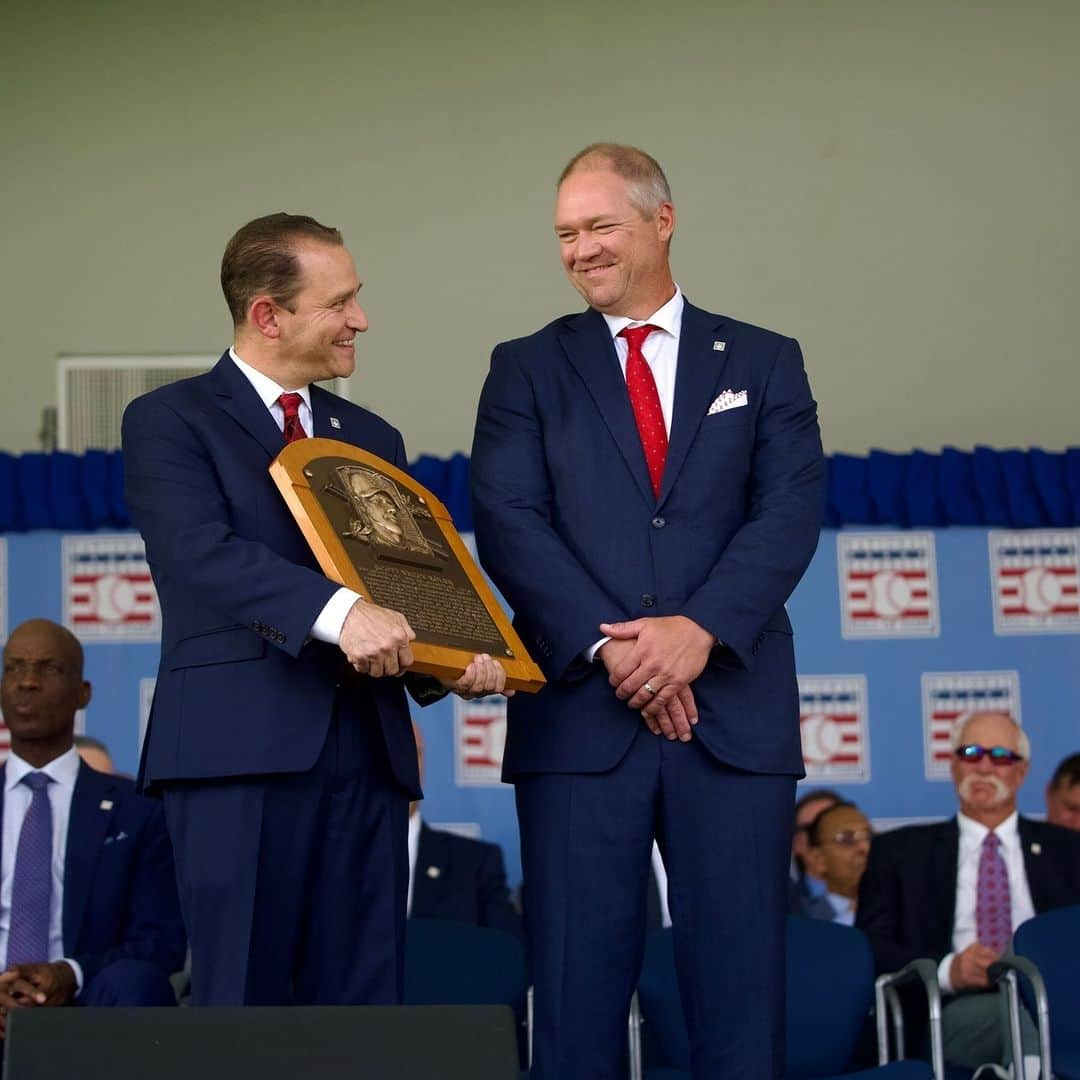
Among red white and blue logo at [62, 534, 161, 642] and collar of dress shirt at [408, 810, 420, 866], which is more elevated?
red white and blue logo at [62, 534, 161, 642]

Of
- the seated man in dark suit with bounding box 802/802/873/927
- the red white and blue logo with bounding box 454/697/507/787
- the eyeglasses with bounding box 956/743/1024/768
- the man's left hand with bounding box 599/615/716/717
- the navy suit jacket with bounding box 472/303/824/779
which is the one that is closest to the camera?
the man's left hand with bounding box 599/615/716/717

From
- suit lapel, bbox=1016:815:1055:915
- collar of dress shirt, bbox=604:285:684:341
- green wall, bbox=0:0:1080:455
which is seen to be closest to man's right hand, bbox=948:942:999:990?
suit lapel, bbox=1016:815:1055:915

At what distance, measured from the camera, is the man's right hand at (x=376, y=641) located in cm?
318

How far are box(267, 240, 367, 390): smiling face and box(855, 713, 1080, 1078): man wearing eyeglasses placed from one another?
124 inches

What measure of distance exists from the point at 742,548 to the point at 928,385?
19.9ft

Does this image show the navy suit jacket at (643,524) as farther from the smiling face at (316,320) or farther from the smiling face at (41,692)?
the smiling face at (41,692)

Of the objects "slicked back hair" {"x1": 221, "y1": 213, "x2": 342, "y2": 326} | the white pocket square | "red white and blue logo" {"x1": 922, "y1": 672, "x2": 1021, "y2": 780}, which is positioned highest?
"slicked back hair" {"x1": 221, "y1": 213, "x2": 342, "y2": 326}

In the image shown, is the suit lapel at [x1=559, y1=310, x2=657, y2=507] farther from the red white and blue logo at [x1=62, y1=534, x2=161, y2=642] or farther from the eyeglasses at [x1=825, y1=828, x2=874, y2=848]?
the red white and blue logo at [x1=62, y1=534, x2=161, y2=642]

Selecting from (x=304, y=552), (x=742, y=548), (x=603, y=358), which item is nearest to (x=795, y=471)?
(x=742, y=548)

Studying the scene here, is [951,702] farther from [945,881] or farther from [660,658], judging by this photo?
[660,658]

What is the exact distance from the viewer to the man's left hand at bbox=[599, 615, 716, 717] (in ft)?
11.3

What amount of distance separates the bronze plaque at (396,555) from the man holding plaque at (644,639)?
0.42 feet

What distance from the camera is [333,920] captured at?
3438mm

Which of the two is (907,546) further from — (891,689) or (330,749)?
(330,749)
